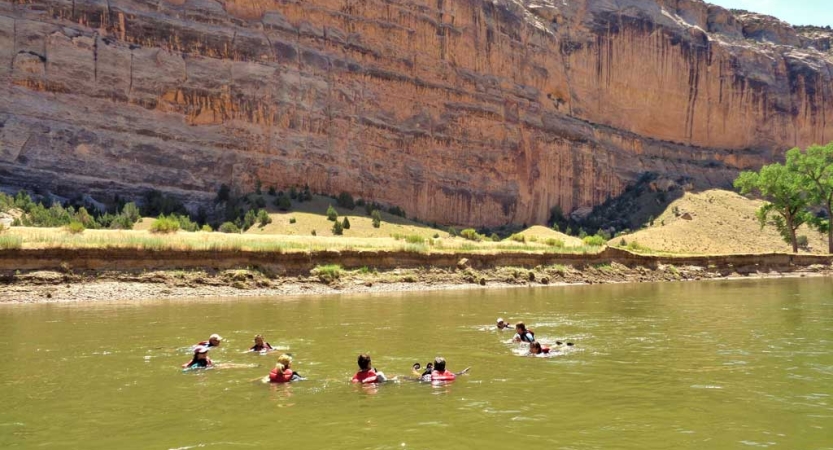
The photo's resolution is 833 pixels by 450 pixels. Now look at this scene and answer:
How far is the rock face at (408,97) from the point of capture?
2117 inches

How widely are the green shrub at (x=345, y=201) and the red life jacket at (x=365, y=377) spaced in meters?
49.6

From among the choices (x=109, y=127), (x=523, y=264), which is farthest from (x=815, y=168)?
(x=109, y=127)

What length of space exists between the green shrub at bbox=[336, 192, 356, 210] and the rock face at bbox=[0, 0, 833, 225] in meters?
2.67

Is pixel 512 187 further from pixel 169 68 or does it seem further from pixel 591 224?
pixel 169 68

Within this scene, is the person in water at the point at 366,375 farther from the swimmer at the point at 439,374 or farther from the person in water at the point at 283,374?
the person in water at the point at 283,374

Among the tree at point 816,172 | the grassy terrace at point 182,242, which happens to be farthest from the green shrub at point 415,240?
the tree at point 816,172

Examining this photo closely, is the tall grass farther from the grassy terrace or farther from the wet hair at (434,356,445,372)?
the wet hair at (434,356,445,372)

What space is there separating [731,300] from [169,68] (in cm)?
4915

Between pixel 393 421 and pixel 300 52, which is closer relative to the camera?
pixel 393 421

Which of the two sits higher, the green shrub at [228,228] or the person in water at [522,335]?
the green shrub at [228,228]

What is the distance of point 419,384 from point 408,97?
62.9 meters

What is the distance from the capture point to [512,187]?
77.8 meters

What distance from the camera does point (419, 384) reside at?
468 inches

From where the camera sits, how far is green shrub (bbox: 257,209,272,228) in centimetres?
5202
